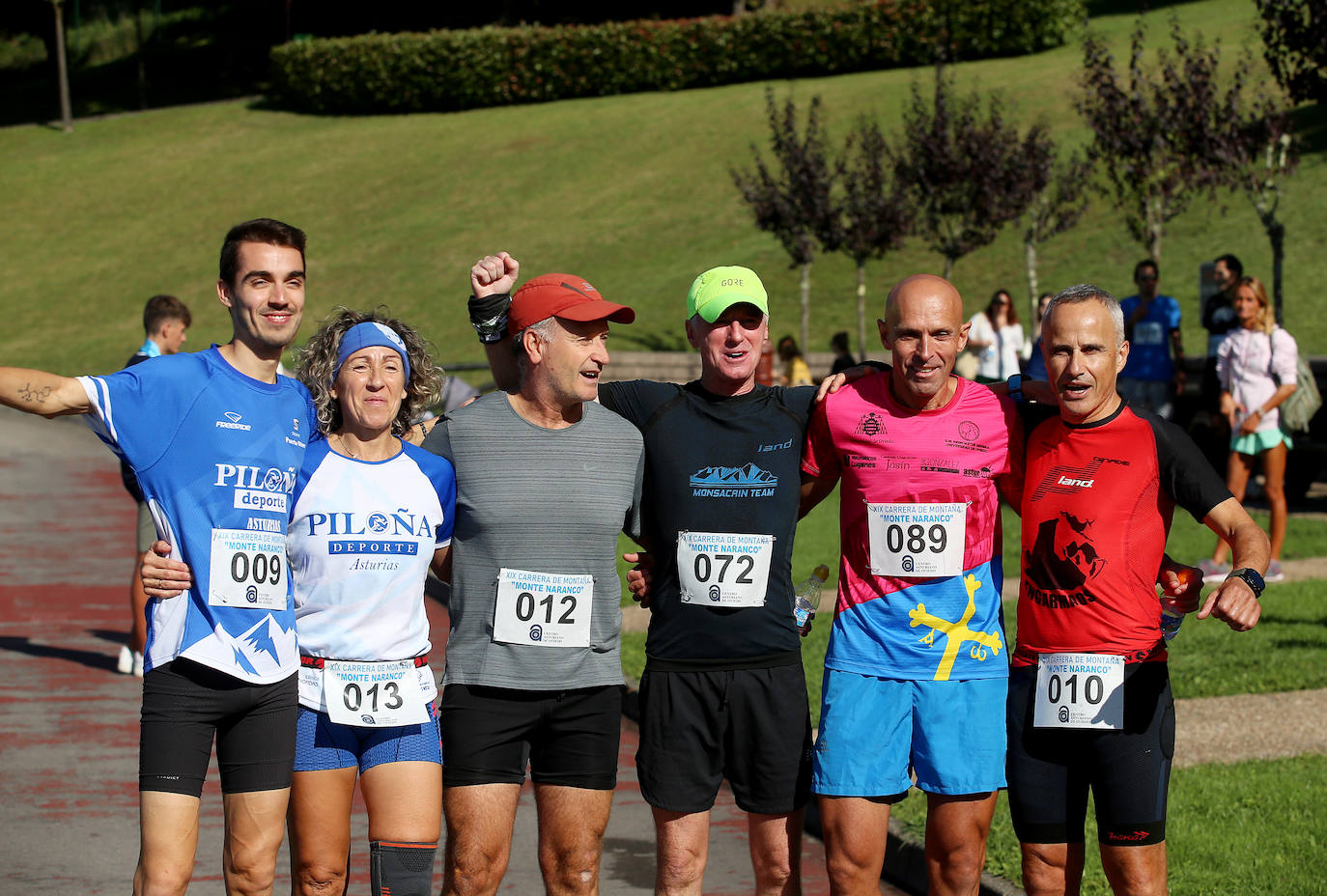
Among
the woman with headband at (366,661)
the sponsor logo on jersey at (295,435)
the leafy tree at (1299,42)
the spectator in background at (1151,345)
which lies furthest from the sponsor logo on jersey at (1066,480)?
the leafy tree at (1299,42)

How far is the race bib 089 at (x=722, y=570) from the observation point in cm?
463

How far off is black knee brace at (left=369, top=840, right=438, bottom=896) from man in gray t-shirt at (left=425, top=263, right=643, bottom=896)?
91 millimetres

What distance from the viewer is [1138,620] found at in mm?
4477

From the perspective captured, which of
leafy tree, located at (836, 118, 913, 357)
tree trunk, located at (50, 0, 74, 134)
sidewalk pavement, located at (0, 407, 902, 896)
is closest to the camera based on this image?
sidewalk pavement, located at (0, 407, 902, 896)

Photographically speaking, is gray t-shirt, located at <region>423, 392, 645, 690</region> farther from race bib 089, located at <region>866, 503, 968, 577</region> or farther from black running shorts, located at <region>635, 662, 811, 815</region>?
race bib 089, located at <region>866, 503, 968, 577</region>

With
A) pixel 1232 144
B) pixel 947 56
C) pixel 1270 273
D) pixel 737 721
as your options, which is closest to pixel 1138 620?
pixel 737 721

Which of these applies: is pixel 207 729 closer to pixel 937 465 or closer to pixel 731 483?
pixel 731 483

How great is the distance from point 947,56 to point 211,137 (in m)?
25.1

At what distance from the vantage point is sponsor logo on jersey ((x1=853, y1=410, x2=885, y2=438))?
473cm

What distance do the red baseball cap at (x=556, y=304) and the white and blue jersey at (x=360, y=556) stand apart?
0.62 metres

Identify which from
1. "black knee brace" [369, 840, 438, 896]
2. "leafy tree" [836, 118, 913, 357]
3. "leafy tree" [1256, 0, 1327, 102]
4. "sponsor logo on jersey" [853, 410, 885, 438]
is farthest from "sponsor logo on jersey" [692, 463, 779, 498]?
"leafy tree" [836, 118, 913, 357]

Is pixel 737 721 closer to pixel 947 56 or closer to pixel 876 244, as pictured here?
pixel 876 244

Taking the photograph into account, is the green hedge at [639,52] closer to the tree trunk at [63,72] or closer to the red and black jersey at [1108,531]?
the tree trunk at [63,72]

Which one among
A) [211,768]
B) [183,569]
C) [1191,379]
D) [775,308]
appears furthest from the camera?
[775,308]
